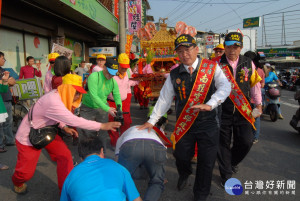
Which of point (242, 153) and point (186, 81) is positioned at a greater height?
point (186, 81)

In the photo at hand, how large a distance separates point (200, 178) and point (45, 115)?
192 centimetres

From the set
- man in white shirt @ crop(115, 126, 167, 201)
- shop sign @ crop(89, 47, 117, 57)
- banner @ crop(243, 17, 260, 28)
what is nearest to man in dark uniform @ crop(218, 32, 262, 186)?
man in white shirt @ crop(115, 126, 167, 201)

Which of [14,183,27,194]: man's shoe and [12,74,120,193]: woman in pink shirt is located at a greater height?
[12,74,120,193]: woman in pink shirt

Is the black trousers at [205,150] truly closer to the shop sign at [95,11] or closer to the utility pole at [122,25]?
the shop sign at [95,11]

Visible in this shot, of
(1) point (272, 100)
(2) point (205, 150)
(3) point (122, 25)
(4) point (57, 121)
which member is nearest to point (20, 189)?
(4) point (57, 121)

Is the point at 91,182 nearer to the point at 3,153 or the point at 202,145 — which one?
the point at 202,145

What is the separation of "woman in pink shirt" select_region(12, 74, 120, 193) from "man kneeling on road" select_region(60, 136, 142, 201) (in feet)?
2.59

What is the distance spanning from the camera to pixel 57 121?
99.8 inches

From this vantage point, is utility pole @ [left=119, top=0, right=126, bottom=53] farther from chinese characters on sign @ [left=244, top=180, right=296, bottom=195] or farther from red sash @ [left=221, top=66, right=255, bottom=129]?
chinese characters on sign @ [left=244, top=180, right=296, bottom=195]

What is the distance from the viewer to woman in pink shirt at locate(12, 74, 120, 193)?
241cm

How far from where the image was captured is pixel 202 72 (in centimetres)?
262

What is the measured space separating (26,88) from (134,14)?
1151 centimetres

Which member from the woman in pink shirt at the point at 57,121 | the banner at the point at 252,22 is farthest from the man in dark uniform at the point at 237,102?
the banner at the point at 252,22

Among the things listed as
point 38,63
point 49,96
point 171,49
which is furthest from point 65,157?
point 38,63
